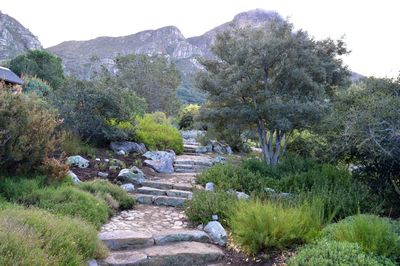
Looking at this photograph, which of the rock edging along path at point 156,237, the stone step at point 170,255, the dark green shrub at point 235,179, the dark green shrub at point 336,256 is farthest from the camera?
the dark green shrub at point 235,179

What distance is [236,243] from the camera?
470 centimetres

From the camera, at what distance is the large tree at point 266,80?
813 cm

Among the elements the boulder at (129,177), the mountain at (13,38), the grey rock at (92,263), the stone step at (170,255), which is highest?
the mountain at (13,38)

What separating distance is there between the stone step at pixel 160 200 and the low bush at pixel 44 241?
270 cm

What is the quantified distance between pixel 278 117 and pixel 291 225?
13.7 feet

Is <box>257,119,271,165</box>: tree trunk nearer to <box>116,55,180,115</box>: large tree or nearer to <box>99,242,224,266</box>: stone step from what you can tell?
<box>99,242,224,266</box>: stone step

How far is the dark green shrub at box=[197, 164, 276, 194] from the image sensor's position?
7.04 meters

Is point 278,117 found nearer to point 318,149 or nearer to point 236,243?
point 318,149

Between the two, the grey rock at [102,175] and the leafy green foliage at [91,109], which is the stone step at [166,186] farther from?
the leafy green foliage at [91,109]

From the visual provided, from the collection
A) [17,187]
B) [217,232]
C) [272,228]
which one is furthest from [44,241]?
[272,228]

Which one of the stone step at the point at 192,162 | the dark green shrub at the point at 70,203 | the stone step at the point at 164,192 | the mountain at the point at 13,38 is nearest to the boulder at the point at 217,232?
the dark green shrub at the point at 70,203

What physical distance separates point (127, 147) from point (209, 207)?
506 centimetres

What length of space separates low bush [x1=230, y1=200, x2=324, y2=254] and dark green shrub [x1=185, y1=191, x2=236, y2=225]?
0.84 metres

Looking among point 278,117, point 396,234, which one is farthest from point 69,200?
point 278,117
